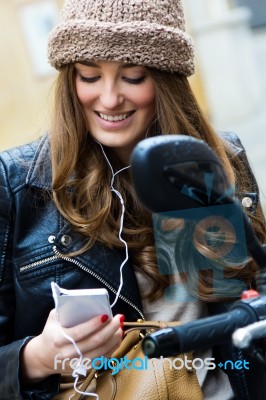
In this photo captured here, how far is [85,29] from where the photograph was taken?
6.84ft

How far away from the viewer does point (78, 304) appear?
170 cm

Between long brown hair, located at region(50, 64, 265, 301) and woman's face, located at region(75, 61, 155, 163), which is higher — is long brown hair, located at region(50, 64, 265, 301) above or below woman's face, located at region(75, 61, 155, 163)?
below

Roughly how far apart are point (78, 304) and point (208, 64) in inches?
306

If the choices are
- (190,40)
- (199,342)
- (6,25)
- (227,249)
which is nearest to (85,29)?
(190,40)

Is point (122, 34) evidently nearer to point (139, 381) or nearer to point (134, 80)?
point (134, 80)

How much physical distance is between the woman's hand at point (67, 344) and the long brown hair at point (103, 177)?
0.33 meters

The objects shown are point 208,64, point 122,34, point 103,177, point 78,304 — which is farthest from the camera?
point 208,64

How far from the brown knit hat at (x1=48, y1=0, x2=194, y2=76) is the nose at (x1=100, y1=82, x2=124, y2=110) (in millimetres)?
81

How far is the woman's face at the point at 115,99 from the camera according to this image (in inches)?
83.1

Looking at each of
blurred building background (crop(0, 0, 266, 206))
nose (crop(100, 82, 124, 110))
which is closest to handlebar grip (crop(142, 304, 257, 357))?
nose (crop(100, 82, 124, 110))

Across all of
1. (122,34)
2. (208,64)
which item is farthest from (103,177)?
(208,64)

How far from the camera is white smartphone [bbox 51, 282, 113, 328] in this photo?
1674mm

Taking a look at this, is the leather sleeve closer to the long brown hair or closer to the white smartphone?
the long brown hair

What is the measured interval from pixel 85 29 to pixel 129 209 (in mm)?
571
